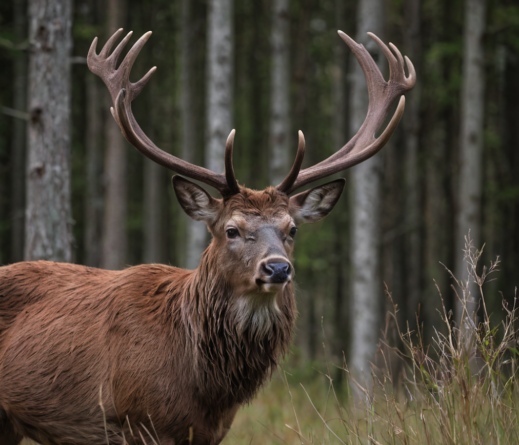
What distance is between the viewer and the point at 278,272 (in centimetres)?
401

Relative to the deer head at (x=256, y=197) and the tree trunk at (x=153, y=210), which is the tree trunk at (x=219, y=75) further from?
the tree trunk at (x=153, y=210)

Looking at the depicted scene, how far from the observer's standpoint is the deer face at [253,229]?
13.5 ft

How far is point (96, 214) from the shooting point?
16.9 m

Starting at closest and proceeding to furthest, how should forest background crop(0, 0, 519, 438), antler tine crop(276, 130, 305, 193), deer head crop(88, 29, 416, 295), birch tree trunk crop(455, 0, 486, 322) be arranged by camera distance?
deer head crop(88, 29, 416, 295), antler tine crop(276, 130, 305, 193), forest background crop(0, 0, 519, 438), birch tree trunk crop(455, 0, 486, 322)

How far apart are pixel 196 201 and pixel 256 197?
47 cm

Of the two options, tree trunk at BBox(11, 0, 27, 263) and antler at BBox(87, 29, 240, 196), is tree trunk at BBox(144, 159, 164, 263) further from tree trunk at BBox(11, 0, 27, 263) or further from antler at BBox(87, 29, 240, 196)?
antler at BBox(87, 29, 240, 196)

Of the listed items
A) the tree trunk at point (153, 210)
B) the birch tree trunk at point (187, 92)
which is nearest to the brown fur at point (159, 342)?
the birch tree trunk at point (187, 92)

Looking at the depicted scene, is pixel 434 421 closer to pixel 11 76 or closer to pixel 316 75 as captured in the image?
pixel 11 76

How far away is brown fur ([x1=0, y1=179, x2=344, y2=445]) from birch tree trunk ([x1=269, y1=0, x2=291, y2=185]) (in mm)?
7382

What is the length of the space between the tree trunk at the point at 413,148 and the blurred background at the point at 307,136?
0.05 metres

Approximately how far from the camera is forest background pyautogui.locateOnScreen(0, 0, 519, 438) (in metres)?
10.1

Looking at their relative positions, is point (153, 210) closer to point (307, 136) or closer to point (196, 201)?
point (307, 136)

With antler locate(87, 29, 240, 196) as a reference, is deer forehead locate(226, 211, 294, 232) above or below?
below

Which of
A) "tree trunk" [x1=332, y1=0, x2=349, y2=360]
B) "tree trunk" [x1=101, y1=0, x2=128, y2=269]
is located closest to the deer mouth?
"tree trunk" [x1=101, y1=0, x2=128, y2=269]
